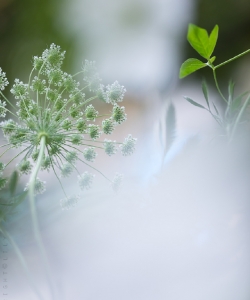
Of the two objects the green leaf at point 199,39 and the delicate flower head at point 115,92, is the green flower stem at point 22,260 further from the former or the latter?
the green leaf at point 199,39

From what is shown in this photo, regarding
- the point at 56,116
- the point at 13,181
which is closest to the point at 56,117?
the point at 56,116

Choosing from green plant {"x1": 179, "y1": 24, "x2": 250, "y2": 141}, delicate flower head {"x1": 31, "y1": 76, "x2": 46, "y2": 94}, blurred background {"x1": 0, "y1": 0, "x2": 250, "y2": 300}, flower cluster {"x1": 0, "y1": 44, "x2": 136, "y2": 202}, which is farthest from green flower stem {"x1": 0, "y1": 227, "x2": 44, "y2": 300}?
green plant {"x1": 179, "y1": 24, "x2": 250, "y2": 141}

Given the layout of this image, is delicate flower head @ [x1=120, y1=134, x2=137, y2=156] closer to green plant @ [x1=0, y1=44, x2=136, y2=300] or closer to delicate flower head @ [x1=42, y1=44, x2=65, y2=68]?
green plant @ [x1=0, y1=44, x2=136, y2=300]

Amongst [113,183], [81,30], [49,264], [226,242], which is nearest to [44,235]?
[49,264]

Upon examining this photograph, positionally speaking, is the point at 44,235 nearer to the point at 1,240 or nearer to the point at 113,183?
the point at 1,240

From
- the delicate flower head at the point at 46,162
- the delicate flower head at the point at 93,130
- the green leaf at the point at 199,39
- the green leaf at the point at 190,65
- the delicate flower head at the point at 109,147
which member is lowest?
the delicate flower head at the point at 46,162

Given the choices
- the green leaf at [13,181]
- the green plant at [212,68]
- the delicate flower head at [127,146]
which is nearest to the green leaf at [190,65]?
the green plant at [212,68]

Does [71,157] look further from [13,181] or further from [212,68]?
[212,68]
